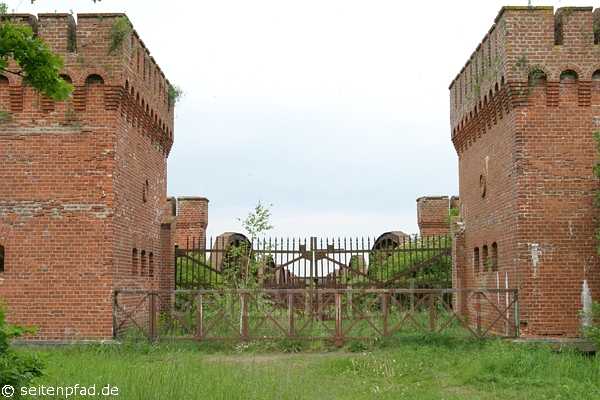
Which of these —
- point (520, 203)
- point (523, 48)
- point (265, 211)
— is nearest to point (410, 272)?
point (265, 211)

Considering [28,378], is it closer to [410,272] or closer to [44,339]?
[44,339]

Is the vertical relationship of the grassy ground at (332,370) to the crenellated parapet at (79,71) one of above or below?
below

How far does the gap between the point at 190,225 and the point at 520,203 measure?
14144 mm

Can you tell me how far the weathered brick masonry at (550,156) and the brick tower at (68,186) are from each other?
7287 millimetres

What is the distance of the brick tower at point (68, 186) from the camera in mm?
13523

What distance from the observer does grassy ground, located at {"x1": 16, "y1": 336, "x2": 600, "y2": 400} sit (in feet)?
31.6

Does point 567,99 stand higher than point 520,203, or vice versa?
point 567,99

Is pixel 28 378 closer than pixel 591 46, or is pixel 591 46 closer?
pixel 28 378

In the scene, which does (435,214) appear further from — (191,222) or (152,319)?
(152,319)

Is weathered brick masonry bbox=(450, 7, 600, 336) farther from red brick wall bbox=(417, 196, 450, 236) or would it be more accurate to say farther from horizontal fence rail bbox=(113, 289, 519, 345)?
red brick wall bbox=(417, 196, 450, 236)

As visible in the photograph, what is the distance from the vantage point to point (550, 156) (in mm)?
13609

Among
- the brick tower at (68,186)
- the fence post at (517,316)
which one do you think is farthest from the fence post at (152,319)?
the fence post at (517,316)

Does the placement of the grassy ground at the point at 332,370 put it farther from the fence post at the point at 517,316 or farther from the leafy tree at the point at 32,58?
the leafy tree at the point at 32,58

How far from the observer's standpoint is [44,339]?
13.4 metres
